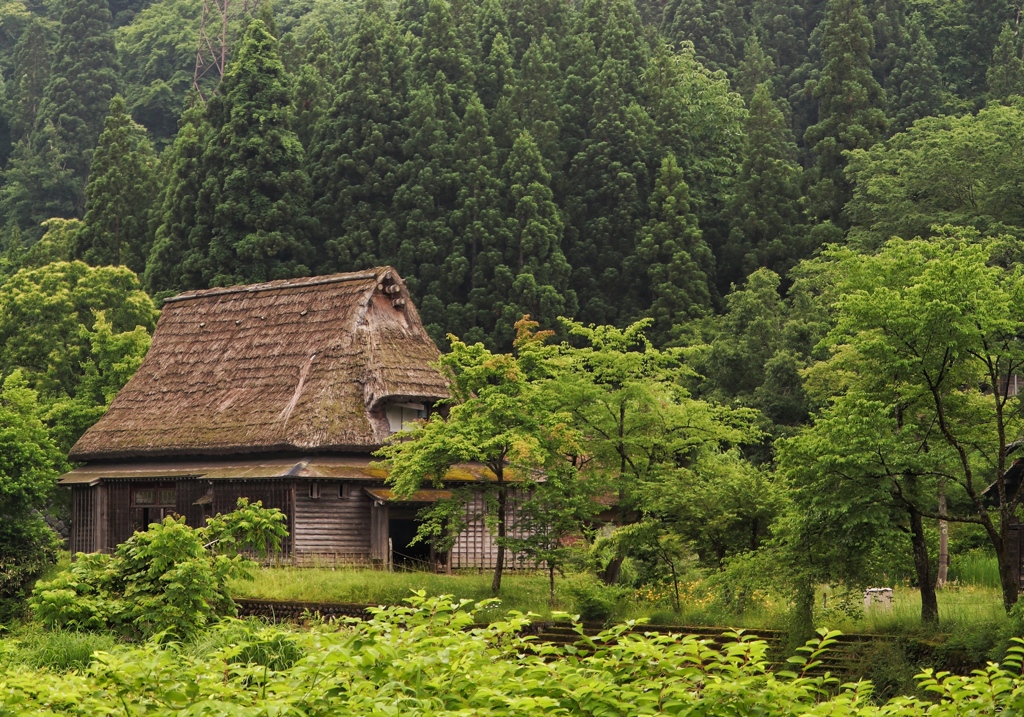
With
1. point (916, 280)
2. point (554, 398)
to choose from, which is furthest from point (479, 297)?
point (916, 280)

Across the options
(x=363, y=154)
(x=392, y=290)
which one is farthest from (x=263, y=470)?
(x=363, y=154)

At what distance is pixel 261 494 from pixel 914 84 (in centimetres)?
3696

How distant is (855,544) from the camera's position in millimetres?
21703

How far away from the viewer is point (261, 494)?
114 feet

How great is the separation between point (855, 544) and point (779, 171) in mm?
34074

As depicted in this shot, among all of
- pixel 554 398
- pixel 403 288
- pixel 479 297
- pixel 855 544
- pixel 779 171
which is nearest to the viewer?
pixel 855 544

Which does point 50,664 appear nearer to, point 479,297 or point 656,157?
point 479,297

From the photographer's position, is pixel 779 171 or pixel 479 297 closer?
pixel 479 297

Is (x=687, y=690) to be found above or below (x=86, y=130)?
below

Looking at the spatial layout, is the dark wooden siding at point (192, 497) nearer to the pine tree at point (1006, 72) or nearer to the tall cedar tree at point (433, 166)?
the tall cedar tree at point (433, 166)

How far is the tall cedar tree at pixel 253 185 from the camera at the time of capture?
172 feet

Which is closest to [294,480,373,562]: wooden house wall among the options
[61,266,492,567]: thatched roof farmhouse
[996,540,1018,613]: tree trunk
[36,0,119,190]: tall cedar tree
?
[61,266,492,567]: thatched roof farmhouse

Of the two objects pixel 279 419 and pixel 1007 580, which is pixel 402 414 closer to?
pixel 279 419

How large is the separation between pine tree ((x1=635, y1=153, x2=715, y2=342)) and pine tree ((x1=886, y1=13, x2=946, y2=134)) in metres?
9.90
